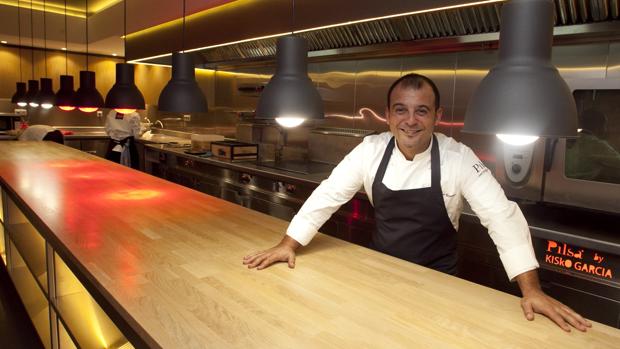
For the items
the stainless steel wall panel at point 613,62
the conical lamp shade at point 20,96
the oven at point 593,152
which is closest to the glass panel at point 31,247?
the oven at point 593,152

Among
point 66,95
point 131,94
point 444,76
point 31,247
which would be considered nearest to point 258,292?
point 31,247

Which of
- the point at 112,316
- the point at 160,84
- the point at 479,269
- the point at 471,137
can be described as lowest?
the point at 479,269

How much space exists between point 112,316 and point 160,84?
920 cm

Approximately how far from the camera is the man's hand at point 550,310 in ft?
4.40

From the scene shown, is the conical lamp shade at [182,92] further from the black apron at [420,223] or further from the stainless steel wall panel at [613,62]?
the stainless steel wall panel at [613,62]

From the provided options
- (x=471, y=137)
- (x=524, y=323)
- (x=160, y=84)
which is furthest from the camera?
(x=160, y=84)

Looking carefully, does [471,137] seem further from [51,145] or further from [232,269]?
[51,145]

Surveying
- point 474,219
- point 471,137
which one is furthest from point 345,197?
point 471,137

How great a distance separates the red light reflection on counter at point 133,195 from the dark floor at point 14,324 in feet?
3.52

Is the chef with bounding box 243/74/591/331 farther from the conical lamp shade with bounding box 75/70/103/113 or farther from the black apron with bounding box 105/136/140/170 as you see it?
the black apron with bounding box 105/136/140/170

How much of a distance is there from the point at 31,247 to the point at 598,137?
3663 mm

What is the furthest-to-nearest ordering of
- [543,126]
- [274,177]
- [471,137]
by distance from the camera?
[274,177], [471,137], [543,126]

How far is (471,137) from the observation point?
3.57 m

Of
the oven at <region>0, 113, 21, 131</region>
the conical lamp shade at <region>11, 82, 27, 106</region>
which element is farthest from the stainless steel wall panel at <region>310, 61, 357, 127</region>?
the oven at <region>0, 113, 21, 131</region>
